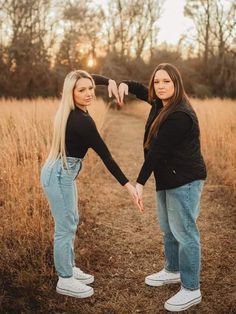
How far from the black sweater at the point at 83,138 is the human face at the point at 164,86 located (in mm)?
538

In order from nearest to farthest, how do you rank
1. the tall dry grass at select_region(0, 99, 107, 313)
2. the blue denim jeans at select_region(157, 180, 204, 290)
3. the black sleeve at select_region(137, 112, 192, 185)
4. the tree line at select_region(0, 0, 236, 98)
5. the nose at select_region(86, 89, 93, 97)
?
1. the black sleeve at select_region(137, 112, 192, 185)
2. the blue denim jeans at select_region(157, 180, 204, 290)
3. the nose at select_region(86, 89, 93, 97)
4. the tall dry grass at select_region(0, 99, 107, 313)
5. the tree line at select_region(0, 0, 236, 98)

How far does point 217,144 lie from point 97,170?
94.7 inches

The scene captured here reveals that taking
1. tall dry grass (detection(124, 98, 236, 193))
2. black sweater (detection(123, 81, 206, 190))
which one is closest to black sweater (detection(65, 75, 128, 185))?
black sweater (detection(123, 81, 206, 190))

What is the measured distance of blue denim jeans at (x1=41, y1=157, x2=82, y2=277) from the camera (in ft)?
9.80

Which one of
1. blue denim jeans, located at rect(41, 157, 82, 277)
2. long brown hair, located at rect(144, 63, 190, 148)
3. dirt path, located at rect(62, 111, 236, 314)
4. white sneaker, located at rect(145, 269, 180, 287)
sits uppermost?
long brown hair, located at rect(144, 63, 190, 148)

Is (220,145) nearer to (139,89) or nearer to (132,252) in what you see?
(132,252)

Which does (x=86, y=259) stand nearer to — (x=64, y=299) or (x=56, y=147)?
(x=64, y=299)

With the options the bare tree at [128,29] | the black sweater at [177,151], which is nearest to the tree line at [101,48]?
the bare tree at [128,29]

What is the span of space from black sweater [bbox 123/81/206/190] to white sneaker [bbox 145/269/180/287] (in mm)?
946

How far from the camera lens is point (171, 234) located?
333cm

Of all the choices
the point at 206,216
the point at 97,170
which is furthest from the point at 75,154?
the point at 97,170

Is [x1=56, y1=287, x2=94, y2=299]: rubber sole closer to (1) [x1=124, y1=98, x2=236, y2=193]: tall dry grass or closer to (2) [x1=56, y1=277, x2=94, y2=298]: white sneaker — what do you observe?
(2) [x1=56, y1=277, x2=94, y2=298]: white sneaker

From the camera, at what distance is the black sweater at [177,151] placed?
2.81 metres

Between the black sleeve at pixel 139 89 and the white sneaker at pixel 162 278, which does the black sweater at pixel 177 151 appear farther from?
the white sneaker at pixel 162 278
